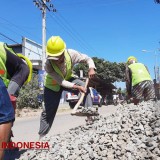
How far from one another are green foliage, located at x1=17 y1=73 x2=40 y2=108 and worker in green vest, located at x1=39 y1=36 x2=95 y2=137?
49.6 feet

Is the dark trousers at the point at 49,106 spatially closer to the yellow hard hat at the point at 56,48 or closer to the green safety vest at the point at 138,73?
the yellow hard hat at the point at 56,48

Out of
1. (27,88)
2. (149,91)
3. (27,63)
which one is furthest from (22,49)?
(27,63)

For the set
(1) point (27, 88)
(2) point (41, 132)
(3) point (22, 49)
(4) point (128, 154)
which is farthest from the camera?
(3) point (22, 49)

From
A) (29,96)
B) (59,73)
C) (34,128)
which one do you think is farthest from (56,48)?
(29,96)

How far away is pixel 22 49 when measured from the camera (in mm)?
32812

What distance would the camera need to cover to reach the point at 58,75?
5.48 meters

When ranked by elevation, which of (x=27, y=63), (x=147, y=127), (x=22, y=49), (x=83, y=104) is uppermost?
(x=22, y=49)

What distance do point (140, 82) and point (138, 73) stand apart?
0.22 metres

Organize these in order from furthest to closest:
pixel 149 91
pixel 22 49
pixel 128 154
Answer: pixel 22 49 → pixel 149 91 → pixel 128 154

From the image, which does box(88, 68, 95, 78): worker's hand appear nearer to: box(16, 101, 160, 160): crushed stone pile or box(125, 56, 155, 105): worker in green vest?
box(16, 101, 160, 160): crushed stone pile

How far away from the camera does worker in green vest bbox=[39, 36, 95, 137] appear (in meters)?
5.30

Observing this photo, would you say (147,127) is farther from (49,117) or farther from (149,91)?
(149,91)

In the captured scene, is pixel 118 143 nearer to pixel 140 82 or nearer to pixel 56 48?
pixel 56 48

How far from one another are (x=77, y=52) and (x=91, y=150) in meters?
2.21
